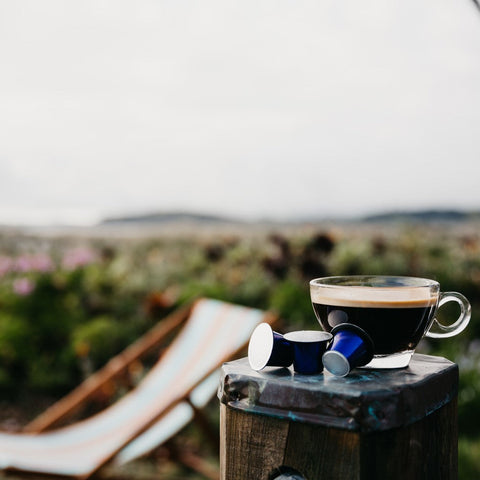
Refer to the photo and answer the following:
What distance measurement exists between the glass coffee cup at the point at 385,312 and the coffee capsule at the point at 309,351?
0.22 ft

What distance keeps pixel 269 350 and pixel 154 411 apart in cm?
163

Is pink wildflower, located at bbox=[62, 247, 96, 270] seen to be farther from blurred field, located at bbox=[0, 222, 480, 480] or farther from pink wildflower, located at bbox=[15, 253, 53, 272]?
pink wildflower, located at bbox=[15, 253, 53, 272]

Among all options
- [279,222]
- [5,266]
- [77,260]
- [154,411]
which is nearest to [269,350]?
[154,411]

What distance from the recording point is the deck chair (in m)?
2.45

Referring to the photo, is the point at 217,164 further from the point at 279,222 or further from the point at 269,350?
the point at 269,350

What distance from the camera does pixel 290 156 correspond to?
7.32 m

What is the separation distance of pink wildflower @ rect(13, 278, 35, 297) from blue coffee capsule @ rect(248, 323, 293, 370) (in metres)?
4.53

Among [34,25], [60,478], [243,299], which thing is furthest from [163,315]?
[34,25]

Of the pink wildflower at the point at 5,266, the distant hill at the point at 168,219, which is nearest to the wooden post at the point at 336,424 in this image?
the pink wildflower at the point at 5,266

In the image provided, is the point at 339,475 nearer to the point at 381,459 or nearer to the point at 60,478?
the point at 381,459

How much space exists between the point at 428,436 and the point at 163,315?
4303mm

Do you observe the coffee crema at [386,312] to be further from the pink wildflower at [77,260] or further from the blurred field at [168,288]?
the pink wildflower at [77,260]

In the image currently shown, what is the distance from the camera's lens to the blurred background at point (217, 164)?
5.20 m

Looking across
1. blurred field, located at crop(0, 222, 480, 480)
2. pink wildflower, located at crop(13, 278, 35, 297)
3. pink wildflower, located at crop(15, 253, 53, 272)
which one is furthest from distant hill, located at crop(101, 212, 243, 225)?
pink wildflower, located at crop(13, 278, 35, 297)
